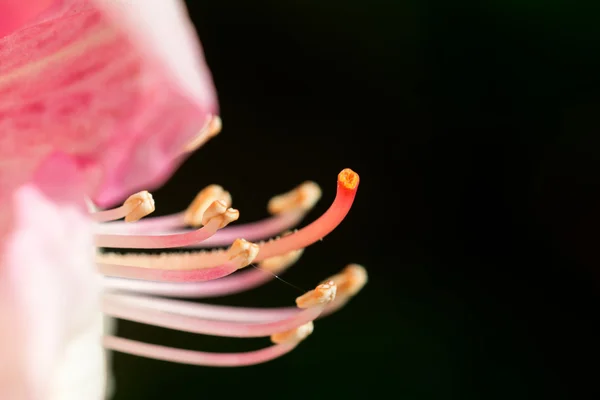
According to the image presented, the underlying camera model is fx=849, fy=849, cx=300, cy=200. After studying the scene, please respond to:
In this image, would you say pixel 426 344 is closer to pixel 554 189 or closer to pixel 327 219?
pixel 554 189

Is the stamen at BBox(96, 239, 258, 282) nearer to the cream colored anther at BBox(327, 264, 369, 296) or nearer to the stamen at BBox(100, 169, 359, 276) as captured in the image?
the stamen at BBox(100, 169, 359, 276)

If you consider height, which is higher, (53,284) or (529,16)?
(529,16)

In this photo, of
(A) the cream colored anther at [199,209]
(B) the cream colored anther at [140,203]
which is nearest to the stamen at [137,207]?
(B) the cream colored anther at [140,203]

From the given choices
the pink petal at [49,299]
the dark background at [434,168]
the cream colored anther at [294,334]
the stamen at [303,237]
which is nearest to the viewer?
the pink petal at [49,299]

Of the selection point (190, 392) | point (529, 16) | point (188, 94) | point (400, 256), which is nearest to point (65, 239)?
point (188, 94)

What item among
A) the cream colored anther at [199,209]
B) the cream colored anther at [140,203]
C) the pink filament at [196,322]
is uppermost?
the cream colored anther at [199,209]

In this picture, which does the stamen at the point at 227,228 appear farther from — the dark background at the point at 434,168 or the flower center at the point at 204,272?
the dark background at the point at 434,168

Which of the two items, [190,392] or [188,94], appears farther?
[190,392]
